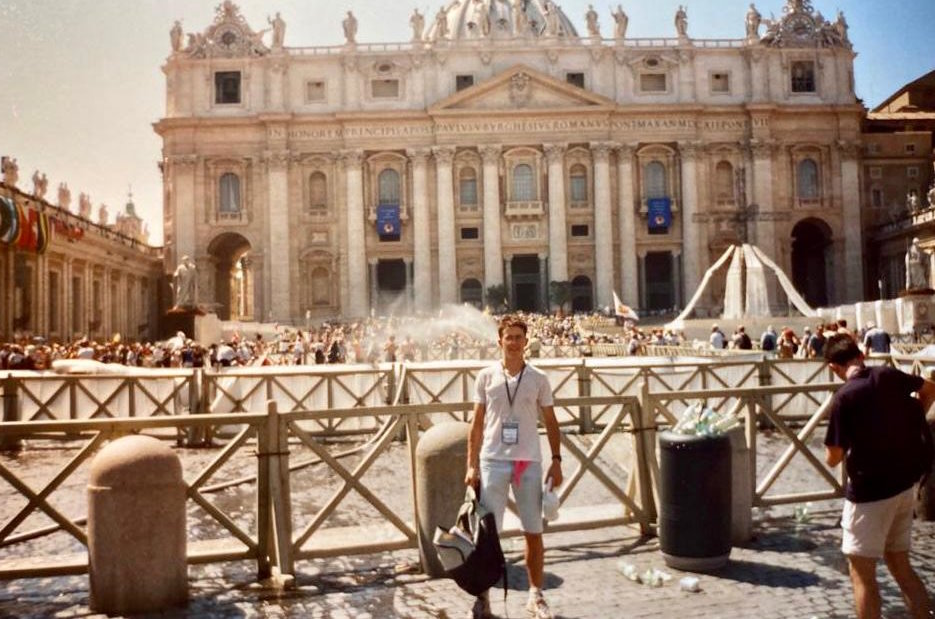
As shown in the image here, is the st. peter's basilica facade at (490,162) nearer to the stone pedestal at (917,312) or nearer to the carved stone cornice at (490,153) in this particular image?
the carved stone cornice at (490,153)

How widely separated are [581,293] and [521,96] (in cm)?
1366

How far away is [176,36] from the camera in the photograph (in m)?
56.7

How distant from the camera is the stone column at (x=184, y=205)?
55406mm

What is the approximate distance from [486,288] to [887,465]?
2005 inches

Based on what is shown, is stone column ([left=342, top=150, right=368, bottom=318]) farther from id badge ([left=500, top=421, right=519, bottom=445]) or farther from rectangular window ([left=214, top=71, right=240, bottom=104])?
id badge ([left=500, top=421, right=519, bottom=445])

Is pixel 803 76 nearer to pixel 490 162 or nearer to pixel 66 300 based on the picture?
pixel 490 162

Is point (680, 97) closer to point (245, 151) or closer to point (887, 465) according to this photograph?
point (245, 151)

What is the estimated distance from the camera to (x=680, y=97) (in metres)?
57.0

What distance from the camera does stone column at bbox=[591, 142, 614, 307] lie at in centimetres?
5578

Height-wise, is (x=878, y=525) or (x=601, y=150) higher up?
(x=601, y=150)

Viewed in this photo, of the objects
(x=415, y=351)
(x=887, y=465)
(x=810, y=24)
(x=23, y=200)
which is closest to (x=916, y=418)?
(x=887, y=465)

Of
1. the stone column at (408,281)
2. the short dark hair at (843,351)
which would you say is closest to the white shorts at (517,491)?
the short dark hair at (843,351)

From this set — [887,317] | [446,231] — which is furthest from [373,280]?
[887,317]

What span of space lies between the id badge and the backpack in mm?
496
